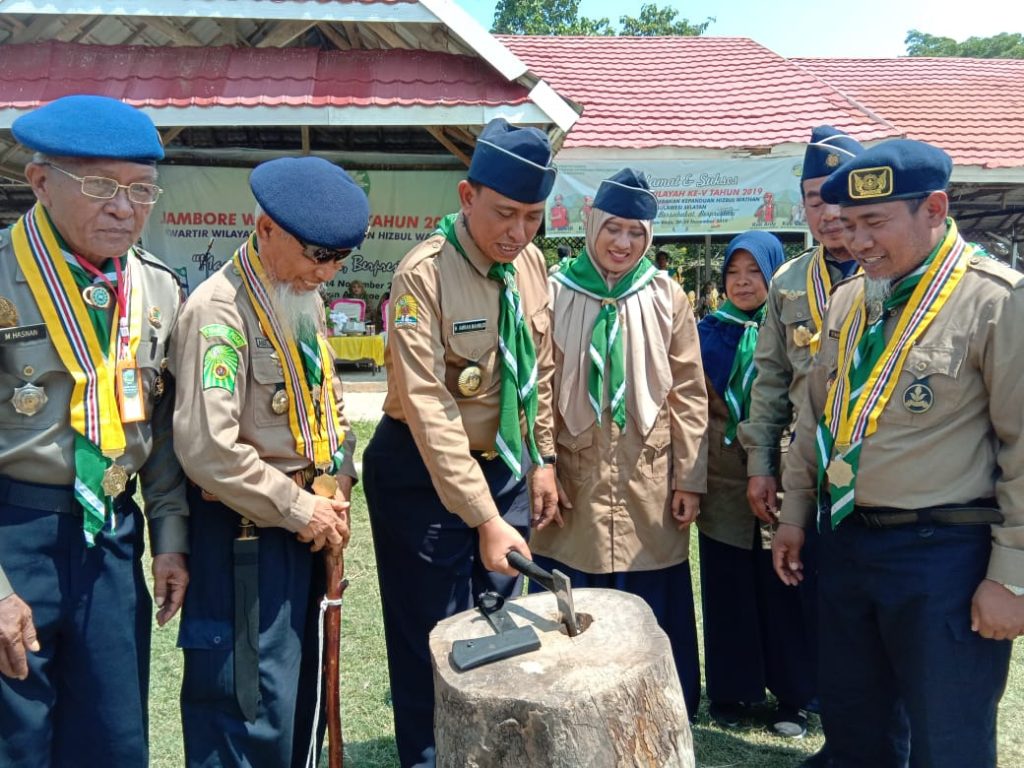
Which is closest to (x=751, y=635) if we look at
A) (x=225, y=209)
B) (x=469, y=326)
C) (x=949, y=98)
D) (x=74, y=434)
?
(x=469, y=326)

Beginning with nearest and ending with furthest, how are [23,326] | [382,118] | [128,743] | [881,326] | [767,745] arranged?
[23,326] < [128,743] < [881,326] < [767,745] < [382,118]

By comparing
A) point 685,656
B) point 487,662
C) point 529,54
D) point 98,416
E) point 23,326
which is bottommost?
point 685,656

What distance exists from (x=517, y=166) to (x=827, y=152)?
1.32 meters

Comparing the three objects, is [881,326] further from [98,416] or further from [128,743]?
[128,743]

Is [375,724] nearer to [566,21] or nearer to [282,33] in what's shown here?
[282,33]

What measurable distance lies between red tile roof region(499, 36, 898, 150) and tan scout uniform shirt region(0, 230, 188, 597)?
282 inches

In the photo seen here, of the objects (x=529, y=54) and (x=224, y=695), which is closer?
(x=224, y=695)

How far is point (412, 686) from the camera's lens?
2.66 metres

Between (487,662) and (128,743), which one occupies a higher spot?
(487,662)

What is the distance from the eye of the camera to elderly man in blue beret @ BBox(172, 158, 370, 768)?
2.02 m

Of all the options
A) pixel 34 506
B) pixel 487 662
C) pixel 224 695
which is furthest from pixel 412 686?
pixel 34 506

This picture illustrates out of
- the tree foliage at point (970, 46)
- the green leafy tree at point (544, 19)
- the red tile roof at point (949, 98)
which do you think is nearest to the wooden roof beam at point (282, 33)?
the red tile roof at point (949, 98)

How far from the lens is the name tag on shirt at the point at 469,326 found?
8.15 ft

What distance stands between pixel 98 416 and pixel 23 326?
27cm
